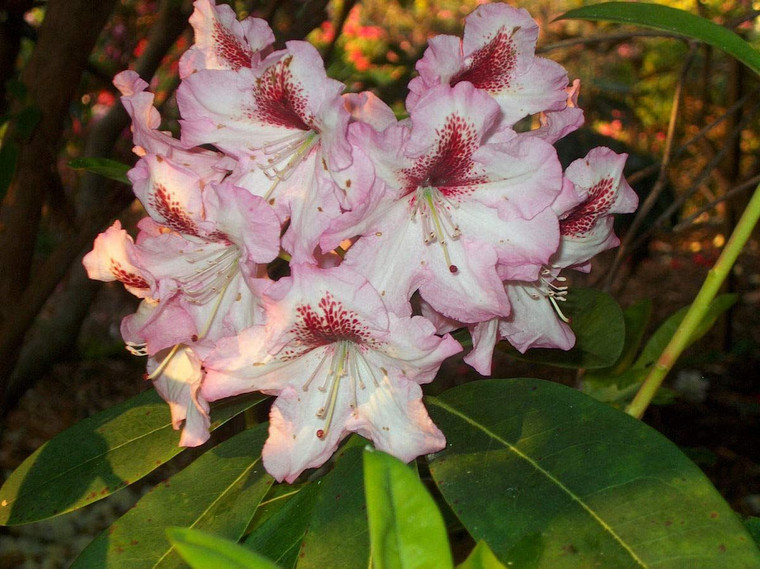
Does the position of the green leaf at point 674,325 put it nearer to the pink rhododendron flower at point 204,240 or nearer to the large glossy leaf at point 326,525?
the large glossy leaf at point 326,525

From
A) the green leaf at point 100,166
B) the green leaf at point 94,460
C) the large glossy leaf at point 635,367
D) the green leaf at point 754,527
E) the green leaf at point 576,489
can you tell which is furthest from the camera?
the large glossy leaf at point 635,367

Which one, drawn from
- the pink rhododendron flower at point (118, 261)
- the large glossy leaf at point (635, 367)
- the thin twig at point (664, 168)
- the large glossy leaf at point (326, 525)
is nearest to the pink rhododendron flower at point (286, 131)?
the pink rhododendron flower at point (118, 261)

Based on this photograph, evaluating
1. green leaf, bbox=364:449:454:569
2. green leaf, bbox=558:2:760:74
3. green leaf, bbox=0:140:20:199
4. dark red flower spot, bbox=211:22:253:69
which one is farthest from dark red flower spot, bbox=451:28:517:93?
green leaf, bbox=0:140:20:199

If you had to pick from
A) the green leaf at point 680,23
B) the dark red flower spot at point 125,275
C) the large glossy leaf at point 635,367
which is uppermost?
the green leaf at point 680,23

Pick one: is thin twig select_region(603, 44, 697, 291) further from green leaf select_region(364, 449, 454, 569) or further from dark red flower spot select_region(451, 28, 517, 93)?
green leaf select_region(364, 449, 454, 569)

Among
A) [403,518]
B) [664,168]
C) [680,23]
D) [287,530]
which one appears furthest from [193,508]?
[664,168]

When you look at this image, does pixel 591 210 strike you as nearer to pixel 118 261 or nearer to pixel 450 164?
pixel 450 164
